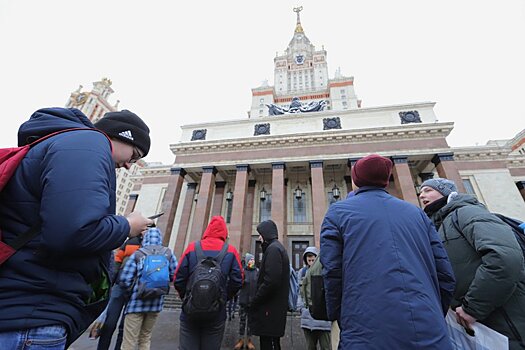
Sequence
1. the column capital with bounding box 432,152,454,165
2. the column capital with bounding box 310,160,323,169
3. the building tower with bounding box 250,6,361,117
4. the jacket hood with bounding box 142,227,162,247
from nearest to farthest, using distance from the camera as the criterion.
A: the jacket hood with bounding box 142,227,162,247 → the column capital with bounding box 432,152,454,165 → the column capital with bounding box 310,160,323,169 → the building tower with bounding box 250,6,361,117

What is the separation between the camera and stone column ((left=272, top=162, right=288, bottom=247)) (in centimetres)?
1444

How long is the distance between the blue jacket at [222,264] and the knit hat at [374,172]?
1873mm

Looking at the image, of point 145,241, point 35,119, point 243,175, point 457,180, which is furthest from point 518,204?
point 35,119

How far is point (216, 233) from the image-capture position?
10.5 ft

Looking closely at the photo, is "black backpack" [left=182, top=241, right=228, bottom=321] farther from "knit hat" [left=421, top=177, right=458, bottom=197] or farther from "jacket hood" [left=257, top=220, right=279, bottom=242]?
"knit hat" [left=421, top=177, right=458, bottom=197]

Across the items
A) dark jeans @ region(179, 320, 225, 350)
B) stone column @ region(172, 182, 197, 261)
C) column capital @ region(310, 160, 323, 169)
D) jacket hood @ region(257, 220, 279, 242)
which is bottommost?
dark jeans @ region(179, 320, 225, 350)

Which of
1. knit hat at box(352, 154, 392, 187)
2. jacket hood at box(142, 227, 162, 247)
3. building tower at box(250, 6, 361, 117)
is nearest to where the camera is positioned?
knit hat at box(352, 154, 392, 187)

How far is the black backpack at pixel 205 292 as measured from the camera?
96.6 inches

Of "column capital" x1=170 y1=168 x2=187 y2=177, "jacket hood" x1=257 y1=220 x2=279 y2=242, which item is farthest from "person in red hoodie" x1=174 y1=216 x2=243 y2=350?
"column capital" x1=170 y1=168 x2=187 y2=177

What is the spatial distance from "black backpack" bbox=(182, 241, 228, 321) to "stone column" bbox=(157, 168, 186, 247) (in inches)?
541

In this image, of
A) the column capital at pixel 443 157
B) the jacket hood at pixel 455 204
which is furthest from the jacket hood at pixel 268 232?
the column capital at pixel 443 157

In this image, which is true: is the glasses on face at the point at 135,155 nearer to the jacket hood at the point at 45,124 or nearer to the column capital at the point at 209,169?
the jacket hood at the point at 45,124

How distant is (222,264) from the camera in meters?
2.96

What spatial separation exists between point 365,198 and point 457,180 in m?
15.5
